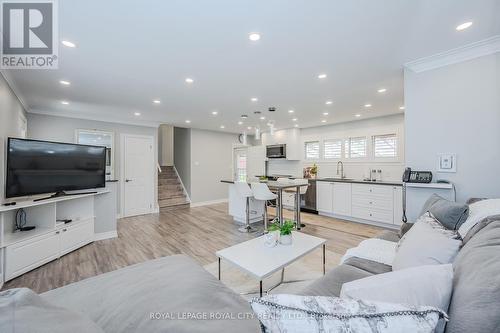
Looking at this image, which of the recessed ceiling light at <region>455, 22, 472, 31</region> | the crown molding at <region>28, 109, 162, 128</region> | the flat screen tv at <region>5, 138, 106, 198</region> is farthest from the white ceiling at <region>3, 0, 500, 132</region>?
the flat screen tv at <region>5, 138, 106, 198</region>

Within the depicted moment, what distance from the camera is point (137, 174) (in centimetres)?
582

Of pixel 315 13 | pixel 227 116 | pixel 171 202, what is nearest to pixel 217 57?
pixel 315 13

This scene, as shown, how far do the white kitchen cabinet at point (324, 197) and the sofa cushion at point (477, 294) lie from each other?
4.56 metres

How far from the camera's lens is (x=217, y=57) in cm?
244

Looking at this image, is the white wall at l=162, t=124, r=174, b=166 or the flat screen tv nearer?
the flat screen tv

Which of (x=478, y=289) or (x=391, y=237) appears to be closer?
(x=478, y=289)

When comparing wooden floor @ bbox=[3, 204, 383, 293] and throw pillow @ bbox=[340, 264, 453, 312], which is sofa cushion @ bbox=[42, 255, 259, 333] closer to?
throw pillow @ bbox=[340, 264, 453, 312]

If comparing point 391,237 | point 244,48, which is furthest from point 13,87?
point 391,237

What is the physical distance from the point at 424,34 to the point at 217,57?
209 cm

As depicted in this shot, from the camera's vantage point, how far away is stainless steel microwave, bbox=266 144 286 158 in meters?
6.93

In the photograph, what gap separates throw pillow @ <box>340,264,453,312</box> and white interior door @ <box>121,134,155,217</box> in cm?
595

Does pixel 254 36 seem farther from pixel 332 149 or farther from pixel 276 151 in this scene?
pixel 276 151

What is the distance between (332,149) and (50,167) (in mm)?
6272

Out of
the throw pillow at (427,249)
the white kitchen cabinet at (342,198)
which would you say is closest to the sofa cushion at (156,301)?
the throw pillow at (427,249)
